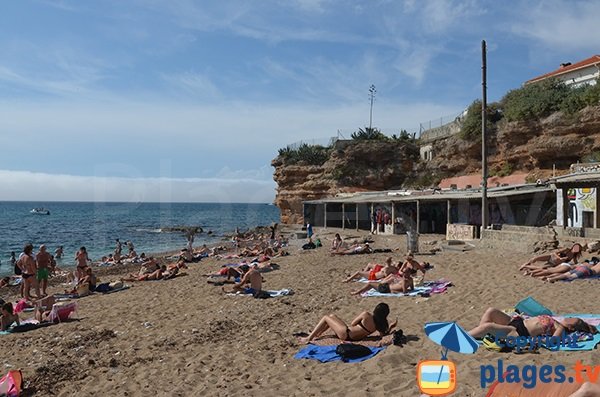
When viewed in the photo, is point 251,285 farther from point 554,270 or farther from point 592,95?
point 592,95

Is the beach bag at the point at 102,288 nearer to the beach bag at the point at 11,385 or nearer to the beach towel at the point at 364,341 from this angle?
the beach bag at the point at 11,385

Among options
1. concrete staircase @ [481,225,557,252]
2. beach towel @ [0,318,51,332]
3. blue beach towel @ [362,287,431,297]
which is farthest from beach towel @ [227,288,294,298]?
concrete staircase @ [481,225,557,252]

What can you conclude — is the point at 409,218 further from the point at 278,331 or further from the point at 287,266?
the point at 278,331

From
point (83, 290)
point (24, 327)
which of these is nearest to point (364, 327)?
point (24, 327)

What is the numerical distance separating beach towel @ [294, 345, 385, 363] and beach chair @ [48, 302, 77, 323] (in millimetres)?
5505

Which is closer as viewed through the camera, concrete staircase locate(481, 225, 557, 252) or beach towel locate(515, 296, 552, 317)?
beach towel locate(515, 296, 552, 317)

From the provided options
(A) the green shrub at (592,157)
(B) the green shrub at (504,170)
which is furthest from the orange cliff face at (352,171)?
(A) the green shrub at (592,157)

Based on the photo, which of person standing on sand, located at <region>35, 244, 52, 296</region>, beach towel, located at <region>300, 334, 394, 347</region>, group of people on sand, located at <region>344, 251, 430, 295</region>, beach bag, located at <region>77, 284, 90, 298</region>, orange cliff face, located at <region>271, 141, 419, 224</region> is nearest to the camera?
beach towel, located at <region>300, 334, 394, 347</region>

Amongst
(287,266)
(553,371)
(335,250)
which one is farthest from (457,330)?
(335,250)

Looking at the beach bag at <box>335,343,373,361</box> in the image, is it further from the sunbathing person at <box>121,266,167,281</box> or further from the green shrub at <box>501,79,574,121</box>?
the green shrub at <box>501,79,574,121</box>

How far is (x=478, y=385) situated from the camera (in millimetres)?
4645

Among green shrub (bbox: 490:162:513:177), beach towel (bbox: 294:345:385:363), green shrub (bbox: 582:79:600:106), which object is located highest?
green shrub (bbox: 582:79:600:106)

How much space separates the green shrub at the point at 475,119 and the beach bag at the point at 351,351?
97.4 ft

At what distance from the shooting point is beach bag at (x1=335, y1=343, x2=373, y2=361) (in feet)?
19.2
